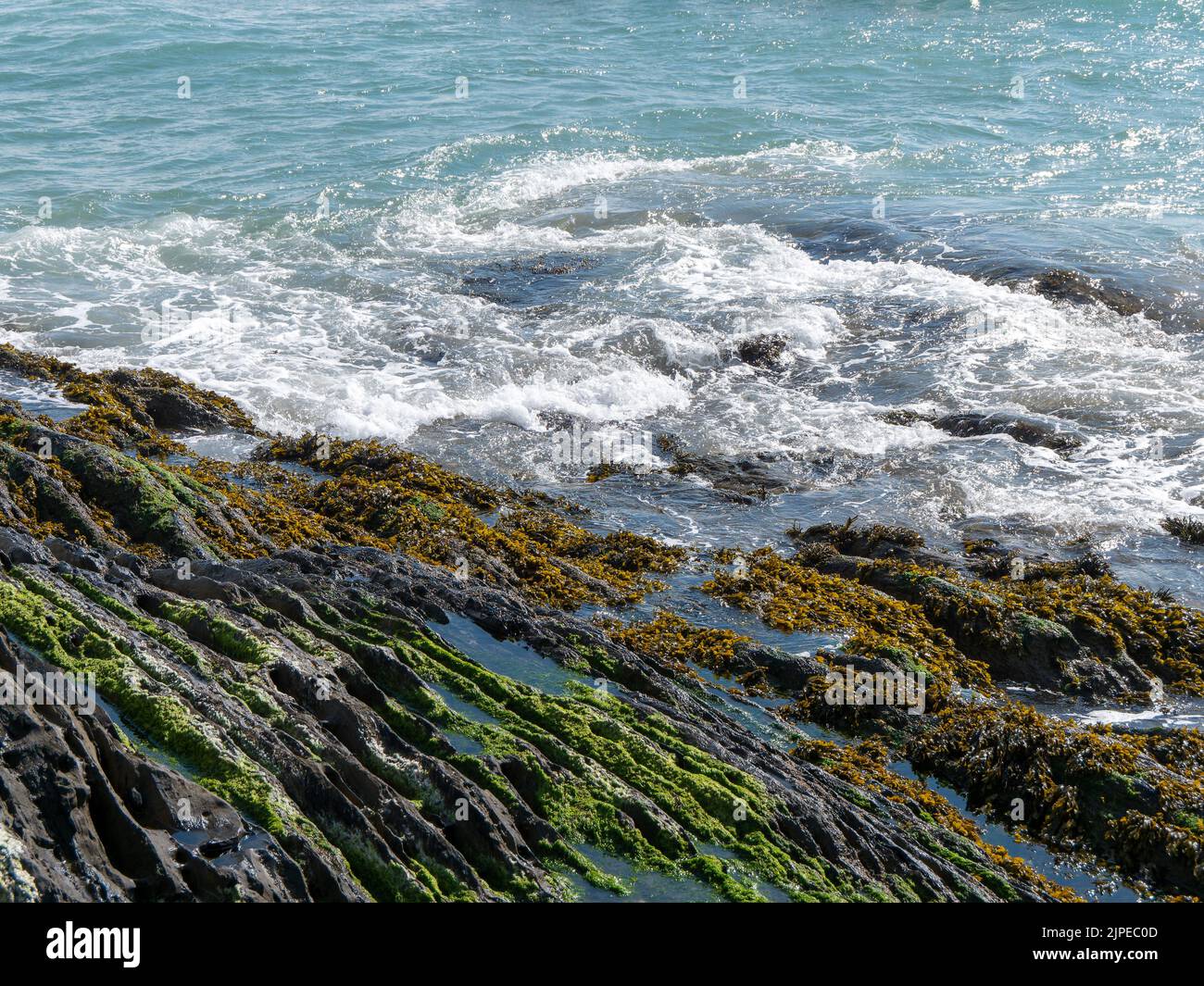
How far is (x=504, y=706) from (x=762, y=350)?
1088 centimetres

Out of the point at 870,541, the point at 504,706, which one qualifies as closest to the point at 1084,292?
the point at 870,541

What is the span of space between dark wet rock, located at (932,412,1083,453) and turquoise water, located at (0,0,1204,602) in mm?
269

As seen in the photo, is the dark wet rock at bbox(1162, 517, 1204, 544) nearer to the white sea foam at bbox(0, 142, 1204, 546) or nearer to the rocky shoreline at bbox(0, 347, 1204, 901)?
the white sea foam at bbox(0, 142, 1204, 546)

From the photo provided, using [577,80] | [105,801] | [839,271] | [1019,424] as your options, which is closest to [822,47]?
[577,80]

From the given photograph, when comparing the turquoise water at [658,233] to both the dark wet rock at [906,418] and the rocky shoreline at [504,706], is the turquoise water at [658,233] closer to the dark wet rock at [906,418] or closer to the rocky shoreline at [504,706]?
the dark wet rock at [906,418]

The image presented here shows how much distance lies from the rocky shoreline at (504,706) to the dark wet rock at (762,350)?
17.8ft

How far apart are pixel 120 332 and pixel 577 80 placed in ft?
63.4

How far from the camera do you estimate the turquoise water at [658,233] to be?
14.8 m

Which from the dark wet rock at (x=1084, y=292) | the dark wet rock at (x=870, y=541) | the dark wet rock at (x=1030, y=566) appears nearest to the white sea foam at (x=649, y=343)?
the dark wet rock at (x=1084, y=292)

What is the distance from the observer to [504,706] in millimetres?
7734

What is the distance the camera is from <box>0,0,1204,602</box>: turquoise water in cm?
1477

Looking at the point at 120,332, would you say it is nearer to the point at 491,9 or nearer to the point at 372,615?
the point at 372,615

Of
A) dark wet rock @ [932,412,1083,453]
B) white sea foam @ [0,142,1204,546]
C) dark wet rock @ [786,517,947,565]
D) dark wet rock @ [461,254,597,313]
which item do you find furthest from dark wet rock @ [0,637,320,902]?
dark wet rock @ [461,254,597,313]

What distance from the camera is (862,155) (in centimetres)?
2778
